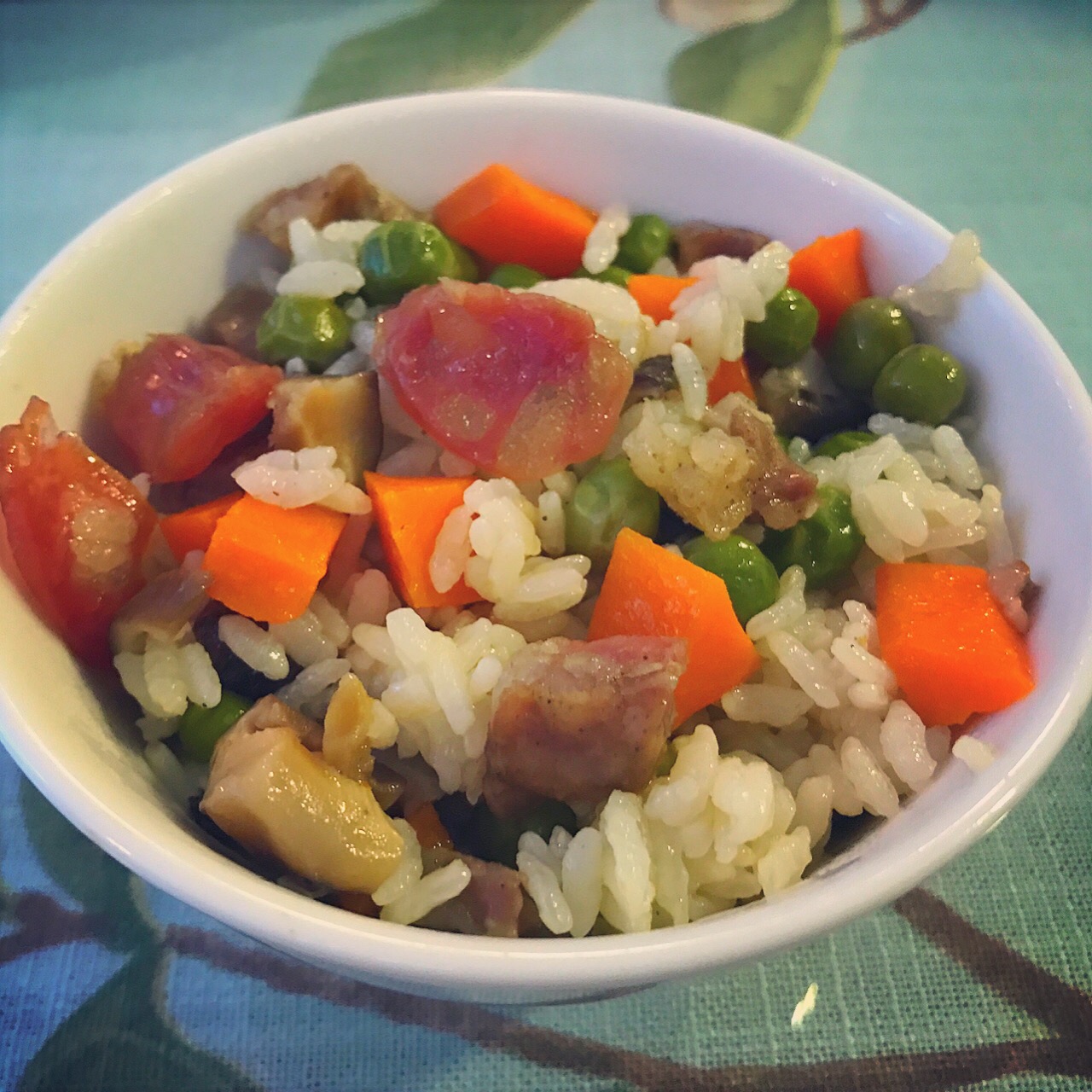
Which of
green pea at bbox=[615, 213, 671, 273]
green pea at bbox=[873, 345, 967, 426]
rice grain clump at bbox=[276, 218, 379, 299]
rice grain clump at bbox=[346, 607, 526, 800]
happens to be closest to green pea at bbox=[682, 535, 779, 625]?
rice grain clump at bbox=[346, 607, 526, 800]

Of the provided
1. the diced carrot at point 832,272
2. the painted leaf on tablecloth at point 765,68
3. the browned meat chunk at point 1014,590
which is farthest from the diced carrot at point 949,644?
the painted leaf on tablecloth at point 765,68

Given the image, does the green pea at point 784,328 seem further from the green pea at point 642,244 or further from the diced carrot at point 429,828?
the diced carrot at point 429,828

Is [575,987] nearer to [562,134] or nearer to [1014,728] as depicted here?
[1014,728]

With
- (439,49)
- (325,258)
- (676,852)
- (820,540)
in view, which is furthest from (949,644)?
(439,49)

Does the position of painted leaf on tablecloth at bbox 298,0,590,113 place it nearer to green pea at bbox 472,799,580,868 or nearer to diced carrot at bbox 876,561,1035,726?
diced carrot at bbox 876,561,1035,726

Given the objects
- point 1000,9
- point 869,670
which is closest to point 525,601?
point 869,670

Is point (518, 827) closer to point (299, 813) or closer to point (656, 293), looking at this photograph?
point (299, 813)
